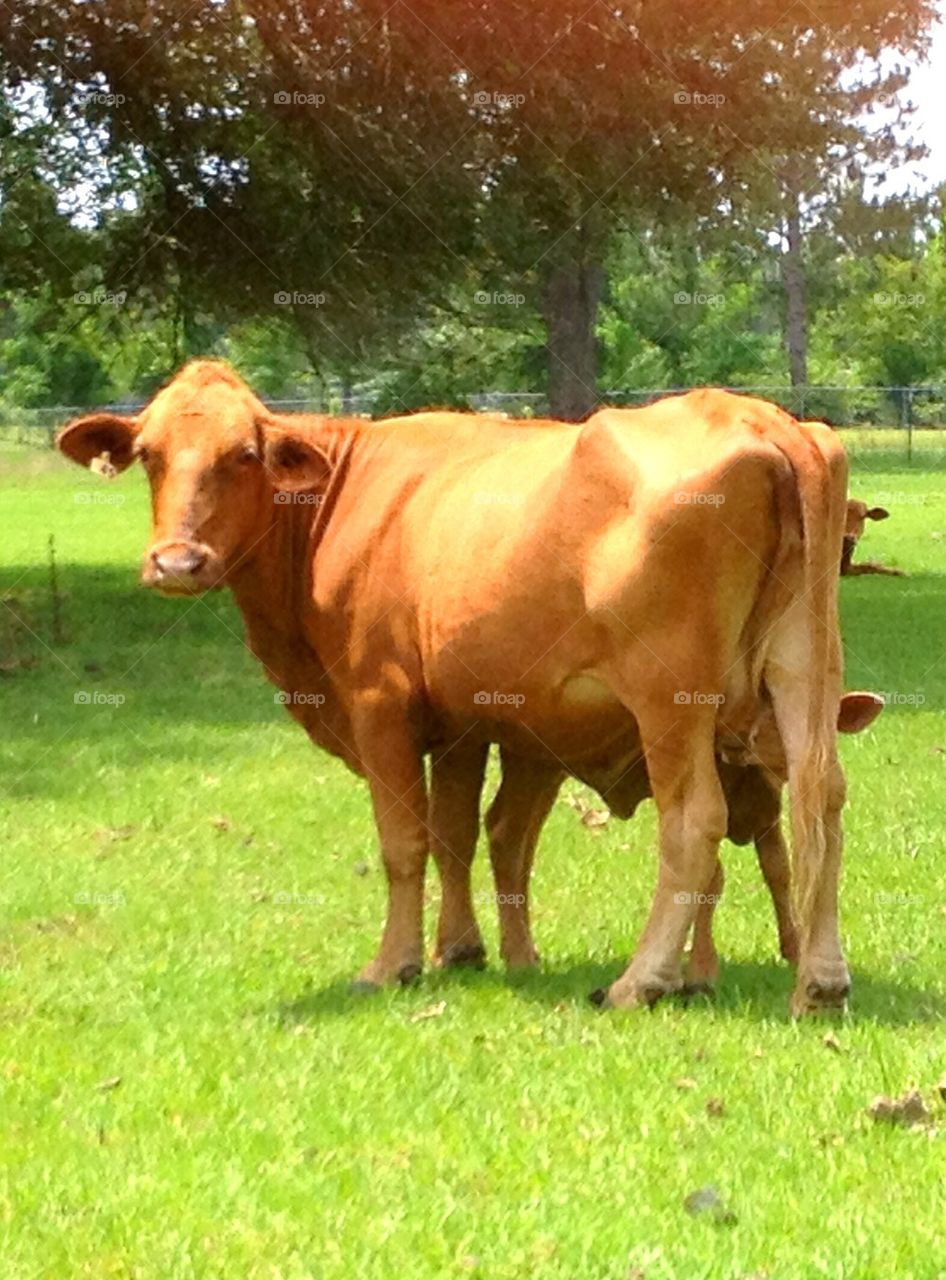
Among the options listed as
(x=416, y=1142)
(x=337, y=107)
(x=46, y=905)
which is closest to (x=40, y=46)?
(x=337, y=107)

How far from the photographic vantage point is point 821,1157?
5785 millimetres

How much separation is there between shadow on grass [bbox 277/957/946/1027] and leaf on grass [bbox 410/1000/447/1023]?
143 millimetres

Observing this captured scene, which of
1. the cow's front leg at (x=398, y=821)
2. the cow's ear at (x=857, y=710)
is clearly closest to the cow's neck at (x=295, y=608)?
the cow's front leg at (x=398, y=821)

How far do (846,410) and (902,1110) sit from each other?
58203 millimetres

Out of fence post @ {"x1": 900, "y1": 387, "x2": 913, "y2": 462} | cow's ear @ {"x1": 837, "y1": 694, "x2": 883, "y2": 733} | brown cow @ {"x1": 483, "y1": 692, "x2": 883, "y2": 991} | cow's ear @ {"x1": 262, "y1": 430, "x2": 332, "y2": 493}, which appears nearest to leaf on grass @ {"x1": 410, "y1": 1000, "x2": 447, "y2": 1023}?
brown cow @ {"x1": 483, "y1": 692, "x2": 883, "y2": 991}

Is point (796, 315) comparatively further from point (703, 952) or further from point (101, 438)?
point (703, 952)

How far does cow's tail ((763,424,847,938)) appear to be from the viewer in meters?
7.43

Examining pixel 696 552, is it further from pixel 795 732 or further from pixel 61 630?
pixel 61 630

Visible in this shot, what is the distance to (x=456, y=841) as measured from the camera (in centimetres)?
884

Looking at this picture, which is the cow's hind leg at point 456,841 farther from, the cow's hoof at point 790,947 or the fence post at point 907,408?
the fence post at point 907,408

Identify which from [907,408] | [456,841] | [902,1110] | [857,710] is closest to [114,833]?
[456,841]

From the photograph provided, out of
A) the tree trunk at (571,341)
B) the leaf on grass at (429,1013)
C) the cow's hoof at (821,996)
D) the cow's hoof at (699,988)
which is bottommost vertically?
the cow's hoof at (699,988)

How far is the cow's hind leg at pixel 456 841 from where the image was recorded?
8750mm

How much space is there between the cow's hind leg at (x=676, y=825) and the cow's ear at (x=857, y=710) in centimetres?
96
